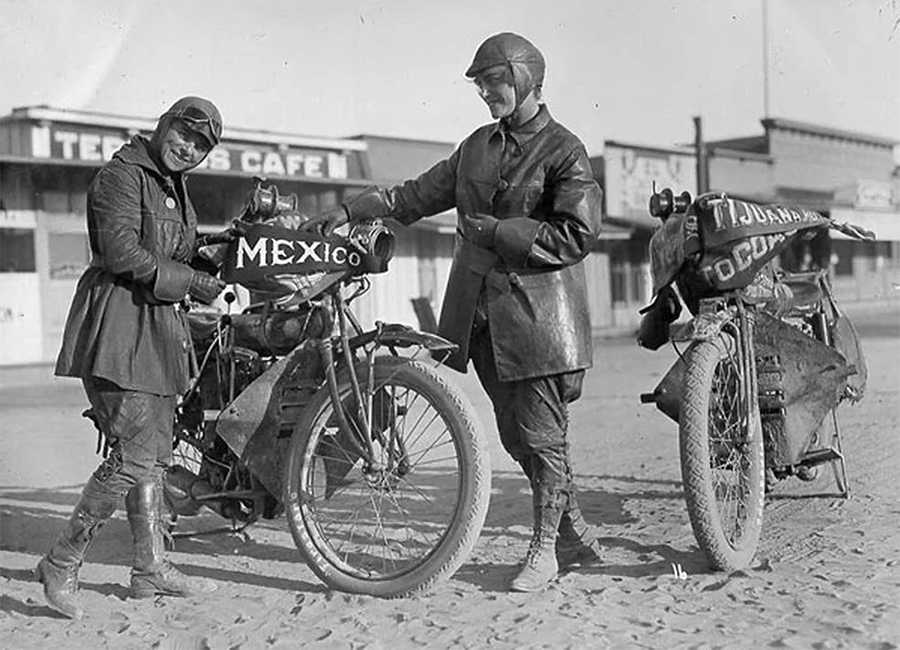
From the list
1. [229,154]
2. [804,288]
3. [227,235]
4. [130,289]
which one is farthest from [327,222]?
[229,154]

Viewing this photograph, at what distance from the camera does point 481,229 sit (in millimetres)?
3715

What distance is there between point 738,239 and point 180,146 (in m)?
2.17

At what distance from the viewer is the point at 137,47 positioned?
5211 mm

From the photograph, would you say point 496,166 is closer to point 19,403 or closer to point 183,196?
point 183,196

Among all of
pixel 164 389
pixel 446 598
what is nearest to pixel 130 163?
pixel 164 389

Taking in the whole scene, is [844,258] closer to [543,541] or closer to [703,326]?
[703,326]

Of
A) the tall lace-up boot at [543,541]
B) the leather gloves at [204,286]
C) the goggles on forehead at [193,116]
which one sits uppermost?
the goggles on forehead at [193,116]

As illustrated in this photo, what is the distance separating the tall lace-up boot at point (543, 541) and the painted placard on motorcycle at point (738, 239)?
1131 mm

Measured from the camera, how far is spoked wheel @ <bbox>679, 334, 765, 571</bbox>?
3639mm

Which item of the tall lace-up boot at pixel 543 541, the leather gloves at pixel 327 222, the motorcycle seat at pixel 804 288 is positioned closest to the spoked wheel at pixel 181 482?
the leather gloves at pixel 327 222

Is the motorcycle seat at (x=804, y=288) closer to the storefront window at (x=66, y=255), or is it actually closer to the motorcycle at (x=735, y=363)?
the motorcycle at (x=735, y=363)

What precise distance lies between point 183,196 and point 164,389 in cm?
75

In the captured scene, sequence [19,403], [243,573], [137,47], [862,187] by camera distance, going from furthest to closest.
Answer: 1. [862,187]
2. [19,403]
3. [137,47]
4. [243,573]

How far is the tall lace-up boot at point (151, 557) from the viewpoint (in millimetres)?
3795
